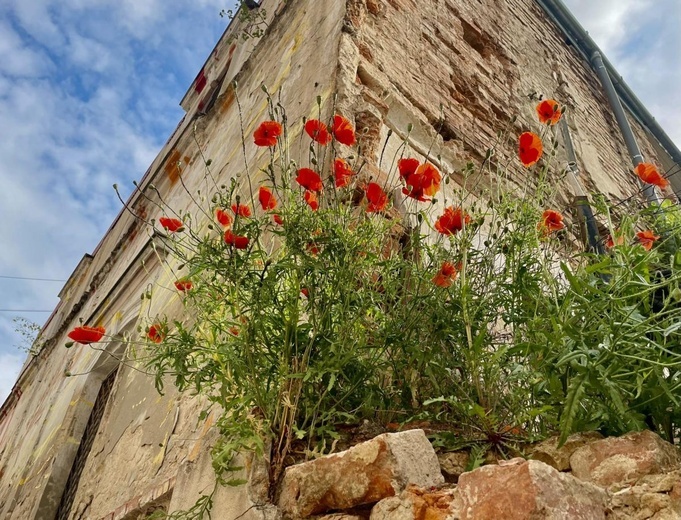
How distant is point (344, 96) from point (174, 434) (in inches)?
69.8

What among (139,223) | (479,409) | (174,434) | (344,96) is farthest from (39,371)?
(479,409)

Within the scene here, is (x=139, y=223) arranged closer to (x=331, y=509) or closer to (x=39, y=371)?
(x=39, y=371)

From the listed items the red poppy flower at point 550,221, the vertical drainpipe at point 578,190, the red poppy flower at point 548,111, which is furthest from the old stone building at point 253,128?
the red poppy flower at point 550,221

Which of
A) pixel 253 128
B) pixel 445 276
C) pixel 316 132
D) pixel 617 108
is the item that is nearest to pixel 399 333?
pixel 445 276

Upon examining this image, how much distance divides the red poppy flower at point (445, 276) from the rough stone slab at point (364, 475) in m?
0.53

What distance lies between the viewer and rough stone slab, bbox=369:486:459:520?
44.6 inches

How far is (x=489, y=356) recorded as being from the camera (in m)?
1.62

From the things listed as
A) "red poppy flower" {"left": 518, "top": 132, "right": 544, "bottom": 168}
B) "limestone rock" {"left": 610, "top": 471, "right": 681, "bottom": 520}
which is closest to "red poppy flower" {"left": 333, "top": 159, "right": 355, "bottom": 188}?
"red poppy flower" {"left": 518, "top": 132, "right": 544, "bottom": 168}

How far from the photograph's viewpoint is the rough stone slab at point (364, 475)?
127 cm

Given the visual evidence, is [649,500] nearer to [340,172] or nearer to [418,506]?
[418,506]

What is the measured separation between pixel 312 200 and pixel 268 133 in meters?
0.27

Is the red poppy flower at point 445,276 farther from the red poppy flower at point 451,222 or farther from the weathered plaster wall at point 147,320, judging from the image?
the weathered plaster wall at point 147,320

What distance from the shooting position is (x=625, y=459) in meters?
1.14

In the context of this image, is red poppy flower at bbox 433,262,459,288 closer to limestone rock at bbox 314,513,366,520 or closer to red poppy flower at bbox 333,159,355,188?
red poppy flower at bbox 333,159,355,188
